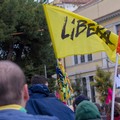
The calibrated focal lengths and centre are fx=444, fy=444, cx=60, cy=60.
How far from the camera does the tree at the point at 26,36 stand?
26.8m

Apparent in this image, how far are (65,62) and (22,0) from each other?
15890mm

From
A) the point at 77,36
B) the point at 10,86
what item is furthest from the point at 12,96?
the point at 77,36

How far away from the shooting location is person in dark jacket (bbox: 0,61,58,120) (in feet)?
7.00

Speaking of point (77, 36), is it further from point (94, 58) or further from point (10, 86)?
point (94, 58)

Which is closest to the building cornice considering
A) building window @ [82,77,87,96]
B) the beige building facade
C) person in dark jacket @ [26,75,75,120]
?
the beige building facade

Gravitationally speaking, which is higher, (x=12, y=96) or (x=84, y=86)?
(x=84, y=86)

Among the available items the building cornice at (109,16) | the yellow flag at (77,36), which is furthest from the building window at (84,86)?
the yellow flag at (77,36)

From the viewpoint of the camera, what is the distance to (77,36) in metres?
7.29

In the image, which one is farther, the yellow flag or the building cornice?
the building cornice

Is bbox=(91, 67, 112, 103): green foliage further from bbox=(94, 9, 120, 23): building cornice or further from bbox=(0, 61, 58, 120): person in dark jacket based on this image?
bbox=(0, 61, 58, 120): person in dark jacket

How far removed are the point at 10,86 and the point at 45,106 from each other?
6.63ft

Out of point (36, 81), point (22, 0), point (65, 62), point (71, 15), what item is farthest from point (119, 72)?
point (65, 62)

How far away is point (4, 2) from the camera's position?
87.6ft

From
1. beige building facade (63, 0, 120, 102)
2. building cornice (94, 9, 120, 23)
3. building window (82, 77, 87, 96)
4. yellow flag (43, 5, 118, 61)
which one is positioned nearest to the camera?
yellow flag (43, 5, 118, 61)
